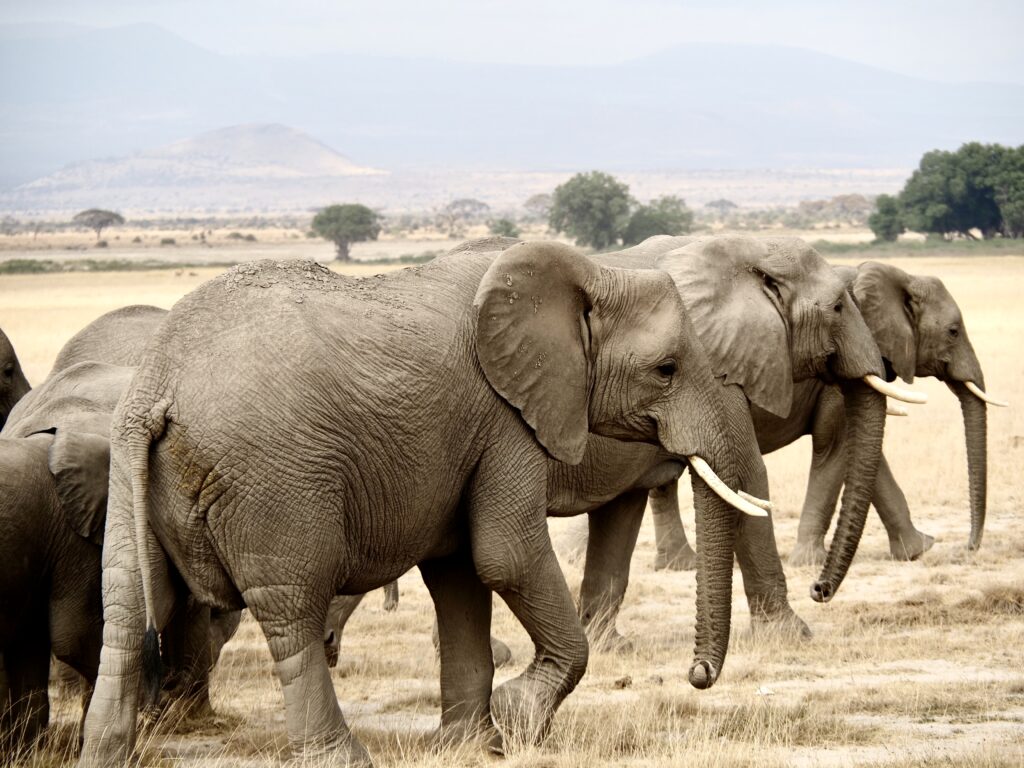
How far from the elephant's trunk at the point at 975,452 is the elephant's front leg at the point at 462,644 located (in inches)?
218

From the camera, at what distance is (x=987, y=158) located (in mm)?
78688

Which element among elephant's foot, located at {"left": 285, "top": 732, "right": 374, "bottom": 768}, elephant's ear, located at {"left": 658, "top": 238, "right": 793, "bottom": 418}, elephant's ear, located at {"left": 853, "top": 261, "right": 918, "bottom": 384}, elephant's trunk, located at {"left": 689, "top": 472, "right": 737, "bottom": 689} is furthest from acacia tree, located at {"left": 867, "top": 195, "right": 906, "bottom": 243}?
elephant's foot, located at {"left": 285, "top": 732, "right": 374, "bottom": 768}

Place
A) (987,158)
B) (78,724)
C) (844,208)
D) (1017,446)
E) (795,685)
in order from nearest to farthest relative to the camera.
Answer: (78,724), (795,685), (1017,446), (987,158), (844,208)

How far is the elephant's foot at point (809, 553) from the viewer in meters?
12.1

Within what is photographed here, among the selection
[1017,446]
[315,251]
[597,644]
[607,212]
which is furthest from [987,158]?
[597,644]

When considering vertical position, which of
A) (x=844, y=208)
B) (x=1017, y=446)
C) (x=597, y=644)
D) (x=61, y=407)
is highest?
(x=61, y=407)

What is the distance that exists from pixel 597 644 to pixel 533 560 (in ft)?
9.46

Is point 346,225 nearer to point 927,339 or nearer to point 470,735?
point 927,339

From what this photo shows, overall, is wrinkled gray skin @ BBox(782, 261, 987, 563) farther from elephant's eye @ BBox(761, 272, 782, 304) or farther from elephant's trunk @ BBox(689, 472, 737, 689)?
elephant's trunk @ BBox(689, 472, 737, 689)

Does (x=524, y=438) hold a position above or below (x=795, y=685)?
above

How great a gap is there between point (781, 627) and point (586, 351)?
11.7 feet

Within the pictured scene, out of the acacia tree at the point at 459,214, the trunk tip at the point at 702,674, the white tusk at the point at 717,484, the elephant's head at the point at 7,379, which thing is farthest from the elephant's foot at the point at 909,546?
the acacia tree at the point at 459,214

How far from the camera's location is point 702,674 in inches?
278

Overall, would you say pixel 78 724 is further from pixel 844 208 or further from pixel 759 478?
pixel 844 208
